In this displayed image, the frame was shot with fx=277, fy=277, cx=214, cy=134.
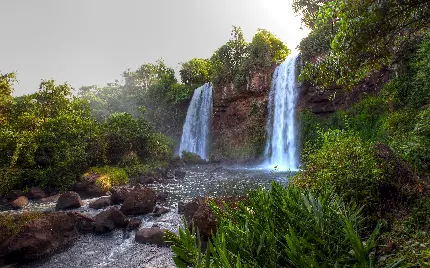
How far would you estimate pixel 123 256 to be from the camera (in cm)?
803

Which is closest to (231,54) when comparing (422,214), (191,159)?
(191,159)

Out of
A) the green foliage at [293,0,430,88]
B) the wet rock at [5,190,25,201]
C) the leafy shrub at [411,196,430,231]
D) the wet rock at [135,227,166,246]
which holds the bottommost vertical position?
the wet rock at [135,227,166,246]

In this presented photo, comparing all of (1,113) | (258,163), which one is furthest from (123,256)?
(258,163)

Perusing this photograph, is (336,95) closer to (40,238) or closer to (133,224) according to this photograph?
(133,224)

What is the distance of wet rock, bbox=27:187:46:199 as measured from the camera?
15.0 m

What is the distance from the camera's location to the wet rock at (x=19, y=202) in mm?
13020

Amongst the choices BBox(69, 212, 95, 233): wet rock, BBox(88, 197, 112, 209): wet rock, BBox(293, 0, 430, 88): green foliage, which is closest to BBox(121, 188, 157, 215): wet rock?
BBox(69, 212, 95, 233): wet rock

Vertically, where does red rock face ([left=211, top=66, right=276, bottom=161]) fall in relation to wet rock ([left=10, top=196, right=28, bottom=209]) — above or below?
above

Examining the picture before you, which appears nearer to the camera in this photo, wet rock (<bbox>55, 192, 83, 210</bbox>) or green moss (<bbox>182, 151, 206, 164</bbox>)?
wet rock (<bbox>55, 192, 83, 210</bbox>)

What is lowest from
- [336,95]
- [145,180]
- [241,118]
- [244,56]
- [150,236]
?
[150,236]

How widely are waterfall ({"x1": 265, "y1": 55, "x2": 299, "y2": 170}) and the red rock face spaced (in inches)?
48.1

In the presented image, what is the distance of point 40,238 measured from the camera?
8125 millimetres

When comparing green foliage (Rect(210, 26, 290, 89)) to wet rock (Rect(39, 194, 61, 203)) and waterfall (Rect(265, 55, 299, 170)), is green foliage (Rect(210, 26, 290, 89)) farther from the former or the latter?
wet rock (Rect(39, 194, 61, 203))

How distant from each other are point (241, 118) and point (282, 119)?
623 centimetres
